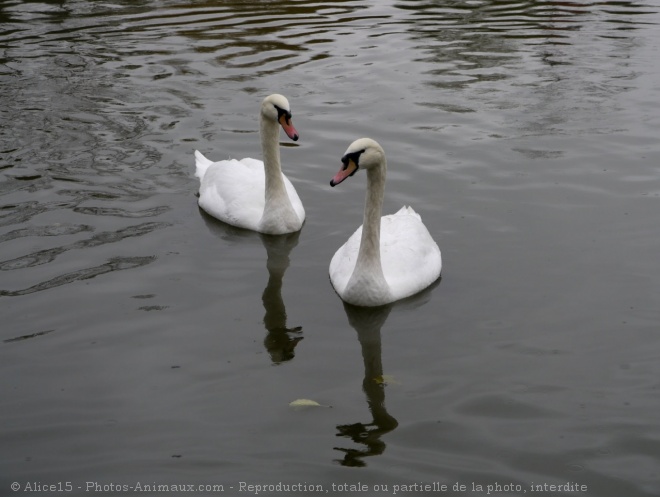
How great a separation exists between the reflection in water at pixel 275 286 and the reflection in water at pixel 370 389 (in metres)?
0.52

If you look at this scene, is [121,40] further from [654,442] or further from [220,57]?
[654,442]

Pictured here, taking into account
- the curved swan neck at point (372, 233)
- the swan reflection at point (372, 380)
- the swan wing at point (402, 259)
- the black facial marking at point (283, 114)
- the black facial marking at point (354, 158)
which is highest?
the black facial marking at point (354, 158)

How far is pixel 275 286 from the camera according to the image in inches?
348

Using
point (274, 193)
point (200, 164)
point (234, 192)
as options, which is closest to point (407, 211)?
point (274, 193)

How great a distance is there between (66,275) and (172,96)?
565 cm

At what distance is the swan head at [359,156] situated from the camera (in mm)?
7977

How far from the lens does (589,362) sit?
7270 mm

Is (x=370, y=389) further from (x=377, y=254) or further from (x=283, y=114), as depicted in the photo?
(x=283, y=114)

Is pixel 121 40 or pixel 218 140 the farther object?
pixel 121 40

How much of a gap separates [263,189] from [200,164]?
1201 millimetres

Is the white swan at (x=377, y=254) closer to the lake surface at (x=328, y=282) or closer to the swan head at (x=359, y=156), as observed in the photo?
the swan head at (x=359, y=156)

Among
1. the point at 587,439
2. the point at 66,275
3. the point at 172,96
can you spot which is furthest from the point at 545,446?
the point at 172,96

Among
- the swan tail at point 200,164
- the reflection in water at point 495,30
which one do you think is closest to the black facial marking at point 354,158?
the swan tail at point 200,164

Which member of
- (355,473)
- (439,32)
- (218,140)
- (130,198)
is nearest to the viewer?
(355,473)
